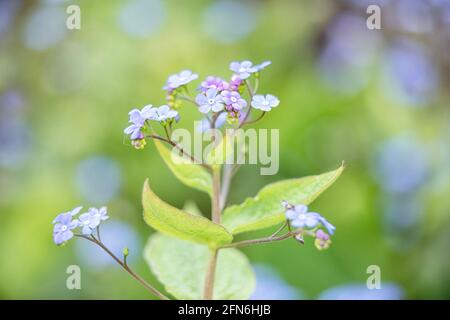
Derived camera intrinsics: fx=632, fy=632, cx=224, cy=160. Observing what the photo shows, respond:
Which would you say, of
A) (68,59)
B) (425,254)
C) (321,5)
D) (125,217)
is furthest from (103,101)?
(425,254)

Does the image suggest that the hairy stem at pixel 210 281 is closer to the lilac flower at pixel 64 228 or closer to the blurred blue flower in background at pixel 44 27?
the lilac flower at pixel 64 228

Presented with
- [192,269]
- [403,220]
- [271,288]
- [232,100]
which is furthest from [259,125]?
[232,100]

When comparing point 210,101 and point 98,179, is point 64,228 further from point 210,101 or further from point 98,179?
point 98,179

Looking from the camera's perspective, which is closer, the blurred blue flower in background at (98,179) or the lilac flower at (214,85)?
the lilac flower at (214,85)

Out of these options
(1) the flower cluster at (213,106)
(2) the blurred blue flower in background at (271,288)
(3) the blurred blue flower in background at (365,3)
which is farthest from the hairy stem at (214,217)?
(3) the blurred blue flower in background at (365,3)

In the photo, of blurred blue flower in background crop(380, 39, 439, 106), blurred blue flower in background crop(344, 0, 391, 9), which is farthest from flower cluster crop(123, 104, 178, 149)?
blurred blue flower in background crop(344, 0, 391, 9)
